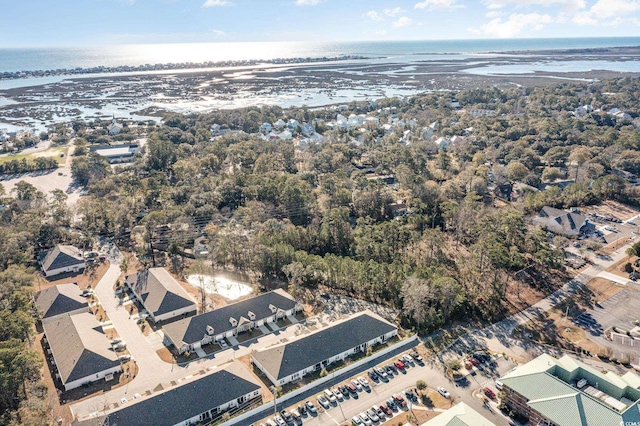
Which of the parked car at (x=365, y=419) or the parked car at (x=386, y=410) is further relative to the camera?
the parked car at (x=386, y=410)

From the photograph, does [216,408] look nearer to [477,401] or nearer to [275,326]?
[275,326]

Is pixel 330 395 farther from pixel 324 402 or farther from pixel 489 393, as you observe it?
pixel 489 393

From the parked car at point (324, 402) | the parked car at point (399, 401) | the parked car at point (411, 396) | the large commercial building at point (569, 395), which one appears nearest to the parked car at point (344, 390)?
the parked car at point (324, 402)

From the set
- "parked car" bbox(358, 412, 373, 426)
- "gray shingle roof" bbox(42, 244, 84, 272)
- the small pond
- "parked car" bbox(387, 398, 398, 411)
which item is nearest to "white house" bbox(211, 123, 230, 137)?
"gray shingle roof" bbox(42, 244, 84, 272)

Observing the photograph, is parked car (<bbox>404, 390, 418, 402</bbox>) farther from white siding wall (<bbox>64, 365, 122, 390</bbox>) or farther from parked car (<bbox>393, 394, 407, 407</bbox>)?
white siding wall (<bbox>64, 365, 122, 390</bbox>)

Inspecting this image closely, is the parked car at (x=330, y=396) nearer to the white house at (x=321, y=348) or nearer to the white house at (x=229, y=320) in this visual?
the white house at (x=321, y=348)

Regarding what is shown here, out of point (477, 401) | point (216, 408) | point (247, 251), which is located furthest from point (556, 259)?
point (216, 408)
